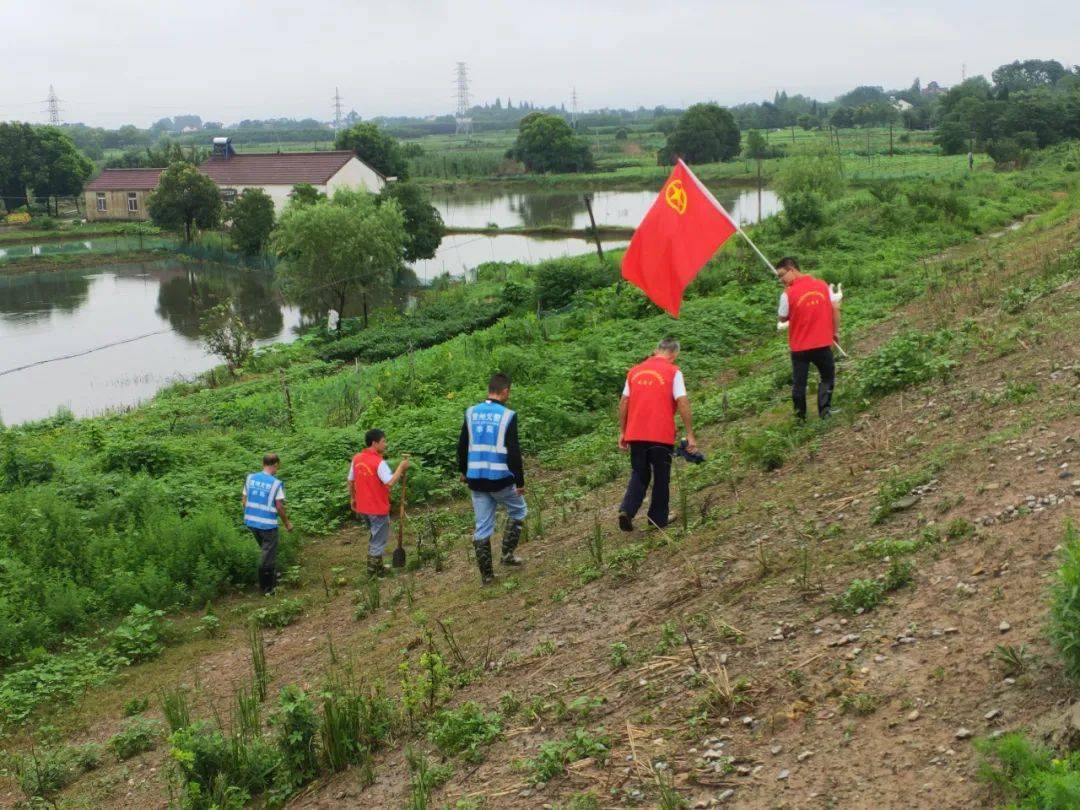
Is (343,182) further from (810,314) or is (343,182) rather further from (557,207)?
(810,314)

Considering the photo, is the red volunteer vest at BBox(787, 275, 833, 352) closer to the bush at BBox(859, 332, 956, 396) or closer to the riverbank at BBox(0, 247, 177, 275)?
the bush at BBox(859, 332, 956, 396)

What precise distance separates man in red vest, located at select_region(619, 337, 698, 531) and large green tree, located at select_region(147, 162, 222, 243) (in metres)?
60.9

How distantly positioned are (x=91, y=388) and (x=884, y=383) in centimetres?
2688

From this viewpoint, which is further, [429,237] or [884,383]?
[429,237]

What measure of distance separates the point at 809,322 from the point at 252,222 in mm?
52390

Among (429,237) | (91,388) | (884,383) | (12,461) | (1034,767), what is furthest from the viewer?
(429,237)

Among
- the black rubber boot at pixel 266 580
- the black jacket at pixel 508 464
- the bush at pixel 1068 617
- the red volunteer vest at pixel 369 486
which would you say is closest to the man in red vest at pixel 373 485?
the red volunteer vest at pixel 369 486

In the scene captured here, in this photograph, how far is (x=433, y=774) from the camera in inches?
222

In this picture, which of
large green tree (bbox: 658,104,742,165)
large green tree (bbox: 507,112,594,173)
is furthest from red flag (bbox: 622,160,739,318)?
large green tree (bbox: 507,112,594,173)

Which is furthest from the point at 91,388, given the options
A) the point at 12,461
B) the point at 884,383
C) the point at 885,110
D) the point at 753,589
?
the point at 885,110

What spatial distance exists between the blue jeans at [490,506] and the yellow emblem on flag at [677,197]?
3775mm

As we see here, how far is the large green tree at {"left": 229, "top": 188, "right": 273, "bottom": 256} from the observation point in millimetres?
58062

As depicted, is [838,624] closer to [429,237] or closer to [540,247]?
[429,237]

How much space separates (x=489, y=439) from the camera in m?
8.80
